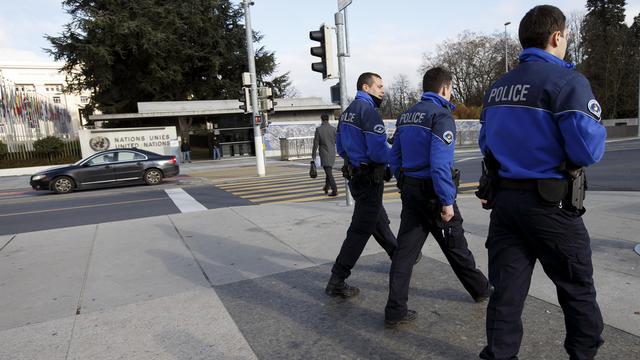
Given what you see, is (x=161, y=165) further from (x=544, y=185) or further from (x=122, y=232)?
(x=544, y=185)

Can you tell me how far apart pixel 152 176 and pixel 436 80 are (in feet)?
45.5

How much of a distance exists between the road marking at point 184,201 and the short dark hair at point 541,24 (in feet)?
24.8

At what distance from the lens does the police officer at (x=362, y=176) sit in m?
3.51

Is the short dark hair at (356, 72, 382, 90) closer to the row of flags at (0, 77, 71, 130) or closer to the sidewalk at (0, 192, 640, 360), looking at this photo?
the sidewalk at (0, 192, 640, 360)

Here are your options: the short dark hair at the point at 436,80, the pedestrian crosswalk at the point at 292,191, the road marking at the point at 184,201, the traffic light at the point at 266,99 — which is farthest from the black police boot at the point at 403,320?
the traffic light at the point at 266,99

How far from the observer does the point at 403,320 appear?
3.02m

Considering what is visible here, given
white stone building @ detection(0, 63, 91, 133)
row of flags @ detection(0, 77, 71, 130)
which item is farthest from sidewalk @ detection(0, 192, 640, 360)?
white stone building @ detection(0, 63, 91, 133)

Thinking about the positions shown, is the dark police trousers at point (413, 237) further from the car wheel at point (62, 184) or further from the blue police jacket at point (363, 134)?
the car wheel at point (62, 184)

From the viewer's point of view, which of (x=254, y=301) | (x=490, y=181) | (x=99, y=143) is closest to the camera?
(x=490, y=181)

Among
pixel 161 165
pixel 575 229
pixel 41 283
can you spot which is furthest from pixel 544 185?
pixel 161 165

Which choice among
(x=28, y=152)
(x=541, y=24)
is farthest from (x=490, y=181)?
(x=28, y=152)

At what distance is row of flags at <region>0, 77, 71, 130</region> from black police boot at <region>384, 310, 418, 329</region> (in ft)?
94.2

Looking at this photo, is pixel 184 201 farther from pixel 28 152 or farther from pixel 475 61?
pixel 475 61

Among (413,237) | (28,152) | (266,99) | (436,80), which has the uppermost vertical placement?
(266,99)
